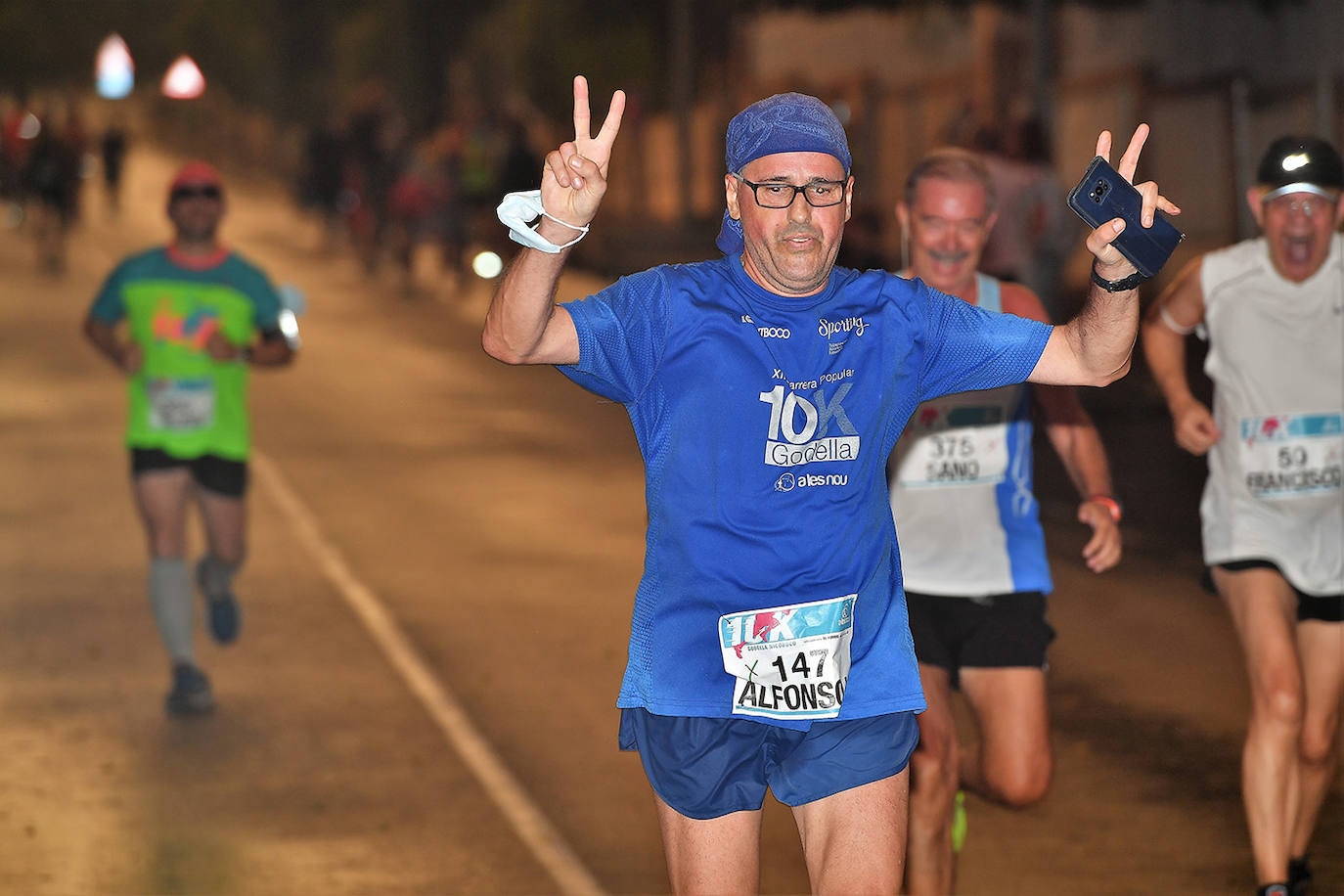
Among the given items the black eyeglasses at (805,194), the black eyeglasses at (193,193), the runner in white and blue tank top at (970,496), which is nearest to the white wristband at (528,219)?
the black eyeglasses at (805,194)

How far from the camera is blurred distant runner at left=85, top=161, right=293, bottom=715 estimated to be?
27.8 feet

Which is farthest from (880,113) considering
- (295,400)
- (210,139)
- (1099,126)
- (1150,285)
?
(210,139)

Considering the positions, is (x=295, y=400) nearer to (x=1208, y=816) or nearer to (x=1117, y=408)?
(x=1117, y=408)

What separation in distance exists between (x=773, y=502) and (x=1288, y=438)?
2.52 metres

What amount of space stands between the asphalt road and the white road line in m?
0.02

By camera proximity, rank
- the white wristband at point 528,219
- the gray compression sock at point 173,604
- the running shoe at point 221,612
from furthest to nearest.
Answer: the running shoe at point 221,612, the gray compression sock at point 173,604, the white wristband at point 528,219

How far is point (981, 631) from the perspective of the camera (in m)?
5.99

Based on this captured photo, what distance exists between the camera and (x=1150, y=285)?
22.1 metres

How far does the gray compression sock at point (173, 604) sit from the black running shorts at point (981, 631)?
3.49 metres

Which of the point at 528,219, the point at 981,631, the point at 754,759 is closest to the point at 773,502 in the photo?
the point at 754,759

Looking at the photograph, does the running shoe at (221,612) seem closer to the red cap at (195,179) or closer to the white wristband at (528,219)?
the red cap at (195,179)

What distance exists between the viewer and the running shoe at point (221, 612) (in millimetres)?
8870

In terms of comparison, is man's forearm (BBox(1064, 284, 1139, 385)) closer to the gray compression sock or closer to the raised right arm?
the raised right arm

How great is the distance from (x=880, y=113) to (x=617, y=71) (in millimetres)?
13170
